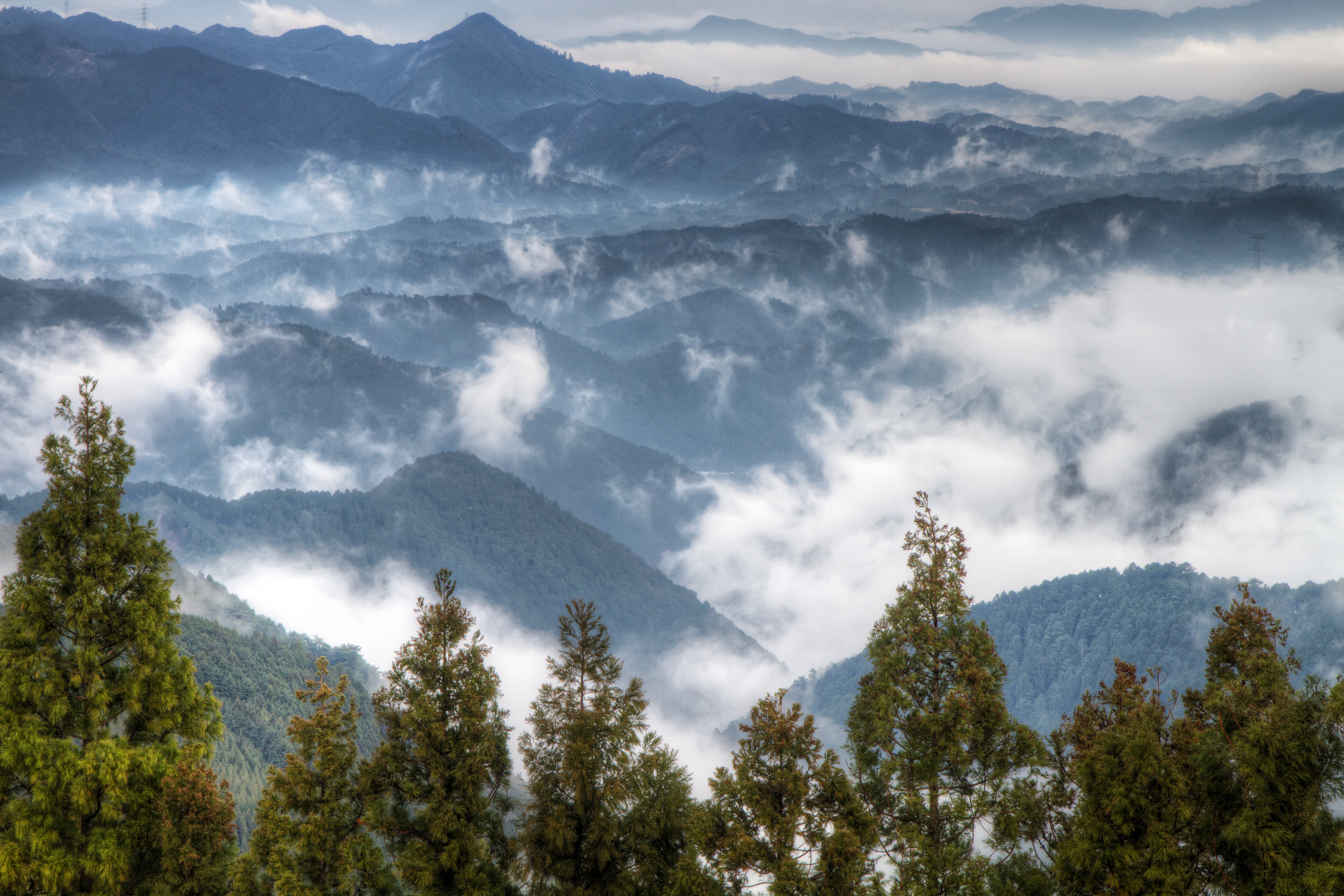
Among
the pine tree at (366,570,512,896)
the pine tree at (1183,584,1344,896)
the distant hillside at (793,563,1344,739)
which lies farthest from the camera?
the distant hillside at (793,563,1344,739)

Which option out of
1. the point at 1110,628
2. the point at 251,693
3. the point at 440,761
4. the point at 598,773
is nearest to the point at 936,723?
the point at 598,773

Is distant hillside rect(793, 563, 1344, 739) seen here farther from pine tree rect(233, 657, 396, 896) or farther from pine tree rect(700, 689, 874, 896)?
pine tree rect(233, 657, 396, 896)

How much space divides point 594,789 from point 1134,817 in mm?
12209

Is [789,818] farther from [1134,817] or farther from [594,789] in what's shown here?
[1134,817]

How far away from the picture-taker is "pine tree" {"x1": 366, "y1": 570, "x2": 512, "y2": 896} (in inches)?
905

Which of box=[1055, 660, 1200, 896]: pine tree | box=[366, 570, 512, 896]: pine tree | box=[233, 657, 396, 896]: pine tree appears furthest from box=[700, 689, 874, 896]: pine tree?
box=[233, 657, 396, 896]: pine tree

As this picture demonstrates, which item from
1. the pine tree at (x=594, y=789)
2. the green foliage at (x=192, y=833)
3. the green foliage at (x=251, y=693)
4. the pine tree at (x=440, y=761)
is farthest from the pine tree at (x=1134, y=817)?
the green foliage at (x=251, y=693)

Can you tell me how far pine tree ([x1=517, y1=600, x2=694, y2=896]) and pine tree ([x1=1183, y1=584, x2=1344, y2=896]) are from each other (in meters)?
11.9

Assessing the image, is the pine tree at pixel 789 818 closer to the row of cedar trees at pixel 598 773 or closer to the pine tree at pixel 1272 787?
the row of cedar trees at pixel 598 773

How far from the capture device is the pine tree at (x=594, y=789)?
24.0m

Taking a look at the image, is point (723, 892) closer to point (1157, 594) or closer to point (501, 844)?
point (501, 844)

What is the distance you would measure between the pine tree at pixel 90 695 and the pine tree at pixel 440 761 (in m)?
4.11

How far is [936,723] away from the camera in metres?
23.1

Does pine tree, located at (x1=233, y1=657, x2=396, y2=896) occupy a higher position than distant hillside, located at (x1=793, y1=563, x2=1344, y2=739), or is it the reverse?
distant hillside, located at (x1=793, y1=563, x2=1344, y2=739)
